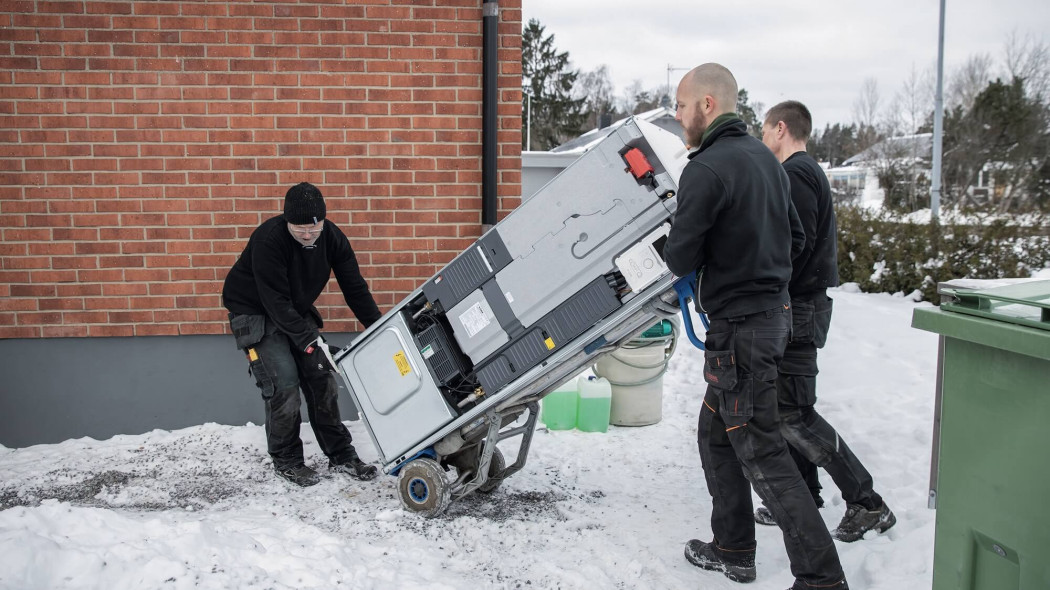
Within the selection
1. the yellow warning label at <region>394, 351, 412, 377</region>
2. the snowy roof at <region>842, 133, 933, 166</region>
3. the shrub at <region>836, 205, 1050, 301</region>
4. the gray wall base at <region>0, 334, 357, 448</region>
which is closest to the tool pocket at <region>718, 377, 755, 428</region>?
the yellow warning label at <region>394, 351, 412, 377</region>

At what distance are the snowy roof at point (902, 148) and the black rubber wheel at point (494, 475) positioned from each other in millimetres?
29882

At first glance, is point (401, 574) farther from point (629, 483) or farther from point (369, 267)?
point (369, 267)

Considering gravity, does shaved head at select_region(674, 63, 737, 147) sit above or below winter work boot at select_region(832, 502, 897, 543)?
above

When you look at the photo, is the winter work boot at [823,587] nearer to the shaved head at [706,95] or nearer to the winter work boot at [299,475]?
the shaved head at [706,95]

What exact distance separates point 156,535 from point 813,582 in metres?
2.74

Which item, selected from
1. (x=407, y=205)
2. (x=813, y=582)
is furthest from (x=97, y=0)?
(x=813, y=582)

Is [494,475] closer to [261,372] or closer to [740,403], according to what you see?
[261,372]

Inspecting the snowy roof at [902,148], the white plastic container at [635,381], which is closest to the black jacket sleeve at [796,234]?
the white plastic container at [635,381]

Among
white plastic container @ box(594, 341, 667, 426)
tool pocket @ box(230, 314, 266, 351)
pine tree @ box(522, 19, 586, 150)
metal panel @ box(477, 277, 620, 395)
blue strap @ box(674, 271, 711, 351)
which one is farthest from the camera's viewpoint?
pine tree @ box(522, 19, 586, 150)

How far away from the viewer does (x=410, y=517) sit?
4.00 meters

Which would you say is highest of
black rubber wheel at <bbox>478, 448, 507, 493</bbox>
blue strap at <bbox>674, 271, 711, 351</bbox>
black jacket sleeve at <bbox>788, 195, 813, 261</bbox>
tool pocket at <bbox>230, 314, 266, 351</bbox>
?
black jacket sleeve at <bbox>788, 195, 813, 261</bbox>

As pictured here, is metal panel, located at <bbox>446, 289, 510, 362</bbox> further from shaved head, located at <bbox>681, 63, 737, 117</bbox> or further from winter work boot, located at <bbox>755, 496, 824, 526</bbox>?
winter work boot, located at <bbox>755, 496, 824, 526</bbox>

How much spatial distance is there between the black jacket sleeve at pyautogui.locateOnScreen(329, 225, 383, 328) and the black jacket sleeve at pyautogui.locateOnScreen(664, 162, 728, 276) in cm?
221

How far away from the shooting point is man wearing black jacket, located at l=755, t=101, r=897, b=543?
3.63 m
